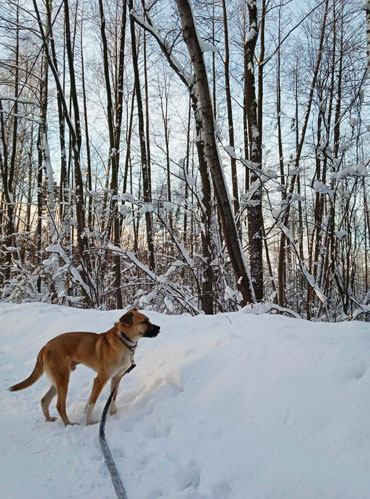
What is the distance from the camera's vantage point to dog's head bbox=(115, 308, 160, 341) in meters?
3.32

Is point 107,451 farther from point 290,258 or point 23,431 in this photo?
point 290,258

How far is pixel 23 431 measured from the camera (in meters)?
2.94

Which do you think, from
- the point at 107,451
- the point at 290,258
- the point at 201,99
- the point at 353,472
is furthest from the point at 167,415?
the point at 290,258

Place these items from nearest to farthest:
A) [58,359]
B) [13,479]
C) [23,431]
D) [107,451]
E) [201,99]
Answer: [13,479], [107,451], [23,431], [58,359], [201,99]

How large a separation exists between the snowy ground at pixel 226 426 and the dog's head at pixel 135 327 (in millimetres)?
437

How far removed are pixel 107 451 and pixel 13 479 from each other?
0.61 meters

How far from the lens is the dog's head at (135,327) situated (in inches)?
131

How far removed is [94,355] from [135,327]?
0.48 meters

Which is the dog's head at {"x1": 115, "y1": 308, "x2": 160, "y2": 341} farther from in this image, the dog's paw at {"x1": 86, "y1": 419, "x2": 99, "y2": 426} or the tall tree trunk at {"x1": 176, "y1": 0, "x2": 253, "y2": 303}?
the tall tree trunk at {"x1": 176, "y1": 0, "x2": 253, "y2": 303}

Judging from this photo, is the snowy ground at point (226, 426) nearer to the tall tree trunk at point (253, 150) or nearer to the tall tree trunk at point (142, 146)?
the tall tree trunk at point (253, 150)

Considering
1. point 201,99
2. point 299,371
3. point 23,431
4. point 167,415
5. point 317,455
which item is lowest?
point 23,431

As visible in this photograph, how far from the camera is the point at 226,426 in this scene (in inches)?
93.0

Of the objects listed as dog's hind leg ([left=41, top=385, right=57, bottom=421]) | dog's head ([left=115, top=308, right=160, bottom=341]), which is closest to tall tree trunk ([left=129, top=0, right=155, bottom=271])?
dog's head ([left=115, top=308, right=160, bottom=341])

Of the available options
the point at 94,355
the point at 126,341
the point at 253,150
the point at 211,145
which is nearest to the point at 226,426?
the point at 126,341
